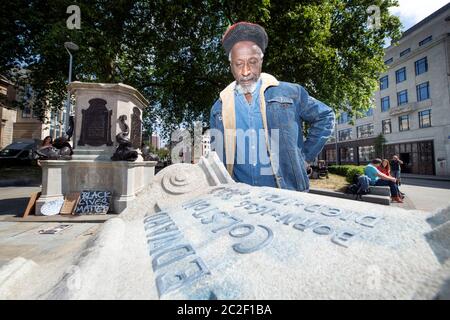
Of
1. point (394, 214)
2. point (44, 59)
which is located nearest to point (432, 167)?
point (394, 214)

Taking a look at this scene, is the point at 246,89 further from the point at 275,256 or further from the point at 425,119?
the point at 425,119

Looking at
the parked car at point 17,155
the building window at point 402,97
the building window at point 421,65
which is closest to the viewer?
the parked car at point 17,155

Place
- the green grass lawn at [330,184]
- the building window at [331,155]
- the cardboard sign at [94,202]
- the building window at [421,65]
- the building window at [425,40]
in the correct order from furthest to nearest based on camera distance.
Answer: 1. the building window at [331,155]
2. the building window at [421,65]
3. the building window at [425,40]
4. the green grass lawn at [330,184]
5. the cardboard sign at [94,202]

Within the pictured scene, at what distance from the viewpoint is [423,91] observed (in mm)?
25875

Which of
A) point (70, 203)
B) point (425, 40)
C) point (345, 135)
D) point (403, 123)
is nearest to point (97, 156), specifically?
point (70, 203)

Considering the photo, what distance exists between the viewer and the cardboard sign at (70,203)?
22.5 ft

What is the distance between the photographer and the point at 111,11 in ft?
38.9

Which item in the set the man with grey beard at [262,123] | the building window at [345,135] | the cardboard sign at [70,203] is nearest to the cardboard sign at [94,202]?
the cardboard sign at [70,203]

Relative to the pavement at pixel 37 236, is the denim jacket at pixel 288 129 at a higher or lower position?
higher

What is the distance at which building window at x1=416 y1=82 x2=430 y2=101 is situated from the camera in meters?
25.3

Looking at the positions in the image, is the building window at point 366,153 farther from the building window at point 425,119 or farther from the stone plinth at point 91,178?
the stone plinth at point 91,178

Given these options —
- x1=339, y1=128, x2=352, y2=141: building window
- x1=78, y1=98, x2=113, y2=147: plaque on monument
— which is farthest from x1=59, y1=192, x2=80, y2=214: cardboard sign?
x1=339, y1=128, x2=352, y2=141: building window

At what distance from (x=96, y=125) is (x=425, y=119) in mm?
30663

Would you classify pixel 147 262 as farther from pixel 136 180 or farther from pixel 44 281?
pixel 136 180
